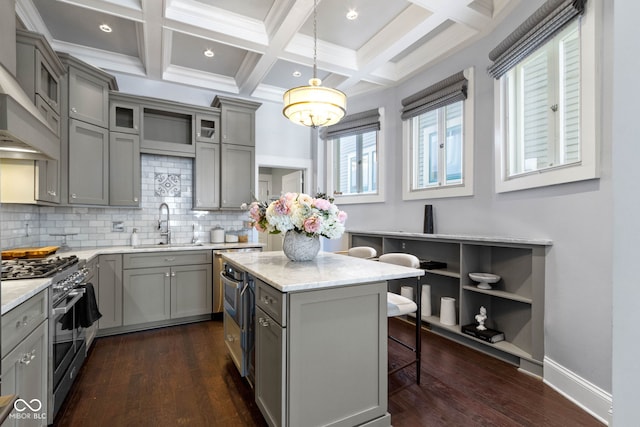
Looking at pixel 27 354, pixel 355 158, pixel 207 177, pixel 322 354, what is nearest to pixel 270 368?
pixel 322 354

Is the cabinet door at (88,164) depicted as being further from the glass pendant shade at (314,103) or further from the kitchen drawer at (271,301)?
the kitchen drawer at (271,301)

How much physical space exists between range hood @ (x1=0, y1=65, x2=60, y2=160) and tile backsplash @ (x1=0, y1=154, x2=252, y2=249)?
119 cm

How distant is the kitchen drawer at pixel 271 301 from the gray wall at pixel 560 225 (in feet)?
6.59

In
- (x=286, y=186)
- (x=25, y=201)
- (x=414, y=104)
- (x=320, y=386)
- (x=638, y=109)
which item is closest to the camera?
(x=638, y=109)

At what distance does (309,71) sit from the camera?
4152mm

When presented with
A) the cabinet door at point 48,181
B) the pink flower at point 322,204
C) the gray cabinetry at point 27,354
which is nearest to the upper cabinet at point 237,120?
the cabinet door at point 48,181

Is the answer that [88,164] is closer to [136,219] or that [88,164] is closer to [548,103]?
[136,219]

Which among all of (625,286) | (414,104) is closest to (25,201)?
(625,286)

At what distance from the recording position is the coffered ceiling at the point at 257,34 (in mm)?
2775

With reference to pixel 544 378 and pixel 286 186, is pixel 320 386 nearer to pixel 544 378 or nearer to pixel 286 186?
pixel 544 378

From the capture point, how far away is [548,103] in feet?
8.09

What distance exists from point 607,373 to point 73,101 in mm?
4923

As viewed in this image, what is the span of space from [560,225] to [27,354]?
337cm

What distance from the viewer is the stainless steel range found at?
5.97 feet
